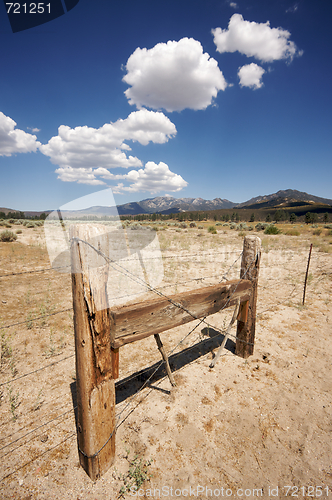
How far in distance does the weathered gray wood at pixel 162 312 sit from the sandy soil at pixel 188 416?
4.53 feet

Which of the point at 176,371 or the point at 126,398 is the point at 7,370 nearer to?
the point at 126,398

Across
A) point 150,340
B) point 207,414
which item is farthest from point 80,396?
point 150,340

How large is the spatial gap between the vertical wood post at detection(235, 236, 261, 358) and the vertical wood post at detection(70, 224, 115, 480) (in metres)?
2.69

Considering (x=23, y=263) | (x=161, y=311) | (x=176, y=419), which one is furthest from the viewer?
(x=23, y=263)

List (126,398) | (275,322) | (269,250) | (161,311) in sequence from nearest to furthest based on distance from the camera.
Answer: (161,311), (126,398), (275,322), (269,250)

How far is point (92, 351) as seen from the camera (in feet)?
6.18

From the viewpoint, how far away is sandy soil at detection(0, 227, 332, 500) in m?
2.23

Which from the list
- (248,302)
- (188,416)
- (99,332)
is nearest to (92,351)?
(99,332)

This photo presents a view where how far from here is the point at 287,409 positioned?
3.11m

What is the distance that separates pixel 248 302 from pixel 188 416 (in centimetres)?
200

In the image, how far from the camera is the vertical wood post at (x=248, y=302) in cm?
386

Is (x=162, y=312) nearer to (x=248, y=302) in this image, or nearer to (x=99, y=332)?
(x=99, y=332)

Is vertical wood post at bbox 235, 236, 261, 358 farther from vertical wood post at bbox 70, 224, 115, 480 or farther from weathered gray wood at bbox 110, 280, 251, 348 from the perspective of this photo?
vertical wood post at bbox 70, 224, 115, 480

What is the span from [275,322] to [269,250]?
37.3 ft
